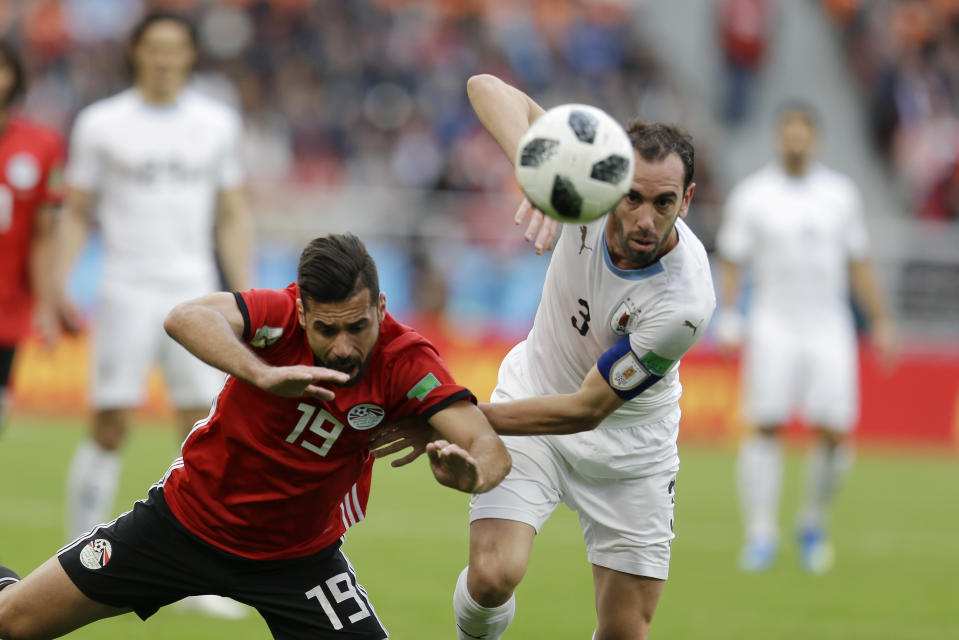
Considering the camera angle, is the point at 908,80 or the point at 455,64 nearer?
the point at 455,64

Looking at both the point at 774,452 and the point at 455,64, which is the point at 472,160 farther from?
the point at 774,452

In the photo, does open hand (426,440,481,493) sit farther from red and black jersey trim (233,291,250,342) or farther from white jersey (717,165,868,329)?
white jersey (717,165,868,329)

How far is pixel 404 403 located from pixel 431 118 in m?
14.4

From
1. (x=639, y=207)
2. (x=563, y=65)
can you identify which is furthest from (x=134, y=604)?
(x=563, y=65)

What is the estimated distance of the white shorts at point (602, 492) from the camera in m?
5.23

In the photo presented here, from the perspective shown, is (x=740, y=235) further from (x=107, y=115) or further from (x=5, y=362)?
(x=5, y=362)

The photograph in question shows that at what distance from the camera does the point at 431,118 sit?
18.5 m

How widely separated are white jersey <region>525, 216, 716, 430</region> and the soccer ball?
0.58 metres

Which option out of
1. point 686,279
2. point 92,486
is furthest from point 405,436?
point 92,486

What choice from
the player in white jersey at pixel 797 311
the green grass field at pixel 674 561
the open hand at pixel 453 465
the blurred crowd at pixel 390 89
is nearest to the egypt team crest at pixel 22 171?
the green grass field at pixel 674 561

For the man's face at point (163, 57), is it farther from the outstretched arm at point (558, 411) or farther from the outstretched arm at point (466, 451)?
the outstretched arm at point (466, 451)

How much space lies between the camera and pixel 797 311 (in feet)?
32.0

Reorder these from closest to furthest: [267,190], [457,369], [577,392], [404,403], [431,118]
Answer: [404,403] < [577,392] < [457,369] < [267,190] < [431,118]

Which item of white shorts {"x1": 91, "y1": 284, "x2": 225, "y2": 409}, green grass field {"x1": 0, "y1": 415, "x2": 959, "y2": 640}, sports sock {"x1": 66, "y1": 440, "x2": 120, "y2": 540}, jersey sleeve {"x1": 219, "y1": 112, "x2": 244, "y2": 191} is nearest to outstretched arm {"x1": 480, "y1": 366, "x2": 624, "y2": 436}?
green grass field {"x1": 0, "y1": 415, "x2": 959, "y2": 640}
